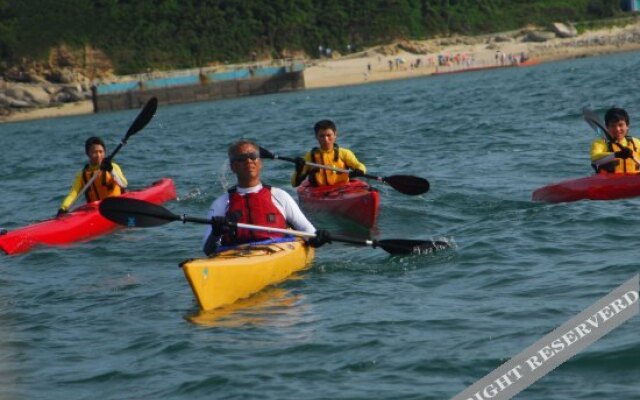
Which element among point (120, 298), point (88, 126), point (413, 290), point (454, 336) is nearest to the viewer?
point (454, 336)

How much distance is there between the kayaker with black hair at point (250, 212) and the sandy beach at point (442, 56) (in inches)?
1847

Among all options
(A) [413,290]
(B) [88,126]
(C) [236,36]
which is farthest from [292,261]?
(C) [236,36]

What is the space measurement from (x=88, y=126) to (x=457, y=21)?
1263 inches

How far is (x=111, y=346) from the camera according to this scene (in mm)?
8031

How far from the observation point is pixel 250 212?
9.06 meters

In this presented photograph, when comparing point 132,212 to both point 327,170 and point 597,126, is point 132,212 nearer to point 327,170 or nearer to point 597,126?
point 327,170

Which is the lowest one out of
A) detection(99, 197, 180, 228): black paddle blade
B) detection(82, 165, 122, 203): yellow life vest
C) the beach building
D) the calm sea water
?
the calm sea water

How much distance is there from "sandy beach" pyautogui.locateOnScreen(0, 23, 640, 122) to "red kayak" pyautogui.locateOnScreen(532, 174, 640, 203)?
44.4 meters

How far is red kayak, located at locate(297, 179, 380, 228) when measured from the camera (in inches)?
464

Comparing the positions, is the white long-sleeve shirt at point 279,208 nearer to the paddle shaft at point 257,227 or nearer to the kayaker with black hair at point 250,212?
the kayaker with black hair at point 250,212

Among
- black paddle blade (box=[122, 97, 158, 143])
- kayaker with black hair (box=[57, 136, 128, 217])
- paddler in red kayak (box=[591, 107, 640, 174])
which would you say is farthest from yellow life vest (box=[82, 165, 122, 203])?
paddler in red kayak (box=[591, 107, 640, 174])

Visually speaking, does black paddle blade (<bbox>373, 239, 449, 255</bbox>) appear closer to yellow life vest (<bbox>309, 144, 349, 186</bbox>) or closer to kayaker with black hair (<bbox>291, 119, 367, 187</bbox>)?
kayaker with black hair (<bbox>291, 119, 367, 187</bbox>)

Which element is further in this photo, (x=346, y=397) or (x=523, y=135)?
(x=523, y=135)

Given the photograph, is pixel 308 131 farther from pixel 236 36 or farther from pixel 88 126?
pixel 236 36
